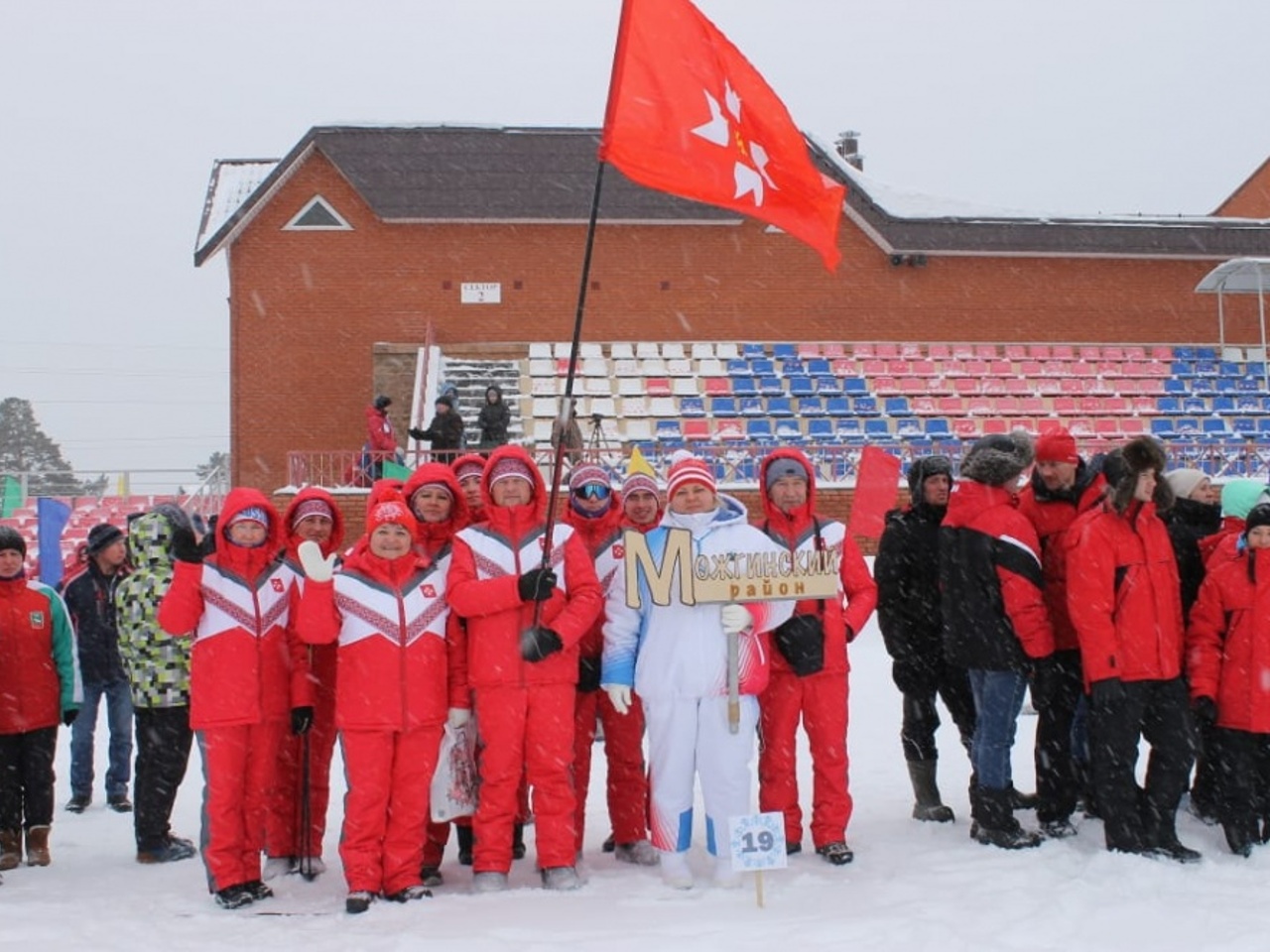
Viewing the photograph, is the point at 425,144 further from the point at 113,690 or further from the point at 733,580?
the point at 733,580

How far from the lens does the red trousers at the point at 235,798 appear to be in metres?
5.75

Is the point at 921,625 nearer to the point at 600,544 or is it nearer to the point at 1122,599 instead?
the point at 1122,599

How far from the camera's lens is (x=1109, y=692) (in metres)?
5.99

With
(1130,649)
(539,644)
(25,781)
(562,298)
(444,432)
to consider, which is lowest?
(25,781)

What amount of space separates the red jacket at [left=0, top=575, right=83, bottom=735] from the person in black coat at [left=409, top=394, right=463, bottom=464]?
9236 millimetres

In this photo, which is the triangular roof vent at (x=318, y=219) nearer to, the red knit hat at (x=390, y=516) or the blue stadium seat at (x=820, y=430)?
the blue stadium seat at (x=820, y=430)

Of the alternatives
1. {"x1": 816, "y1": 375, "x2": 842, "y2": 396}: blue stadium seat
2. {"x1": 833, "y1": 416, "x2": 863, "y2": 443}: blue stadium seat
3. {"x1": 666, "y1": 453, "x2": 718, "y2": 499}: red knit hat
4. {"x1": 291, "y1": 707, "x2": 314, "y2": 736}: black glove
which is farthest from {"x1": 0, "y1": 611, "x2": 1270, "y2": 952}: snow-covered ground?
{"x1": 816, "y1": 375, "x2": 842, "y2": 396}: blue stadium seat

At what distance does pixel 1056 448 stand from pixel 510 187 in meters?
18.2

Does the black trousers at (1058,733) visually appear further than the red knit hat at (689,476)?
Yes

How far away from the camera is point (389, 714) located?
5.65 metres

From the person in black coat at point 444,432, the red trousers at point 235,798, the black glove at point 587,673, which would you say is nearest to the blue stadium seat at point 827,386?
the person in black coat at point 444,432

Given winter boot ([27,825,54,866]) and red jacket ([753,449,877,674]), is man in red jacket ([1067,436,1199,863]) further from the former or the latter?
winter boot ([27,825,54,866])

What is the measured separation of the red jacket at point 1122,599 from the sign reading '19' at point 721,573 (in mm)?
1158

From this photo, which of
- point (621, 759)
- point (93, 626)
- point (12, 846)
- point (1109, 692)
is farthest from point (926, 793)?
point (93, 626)
